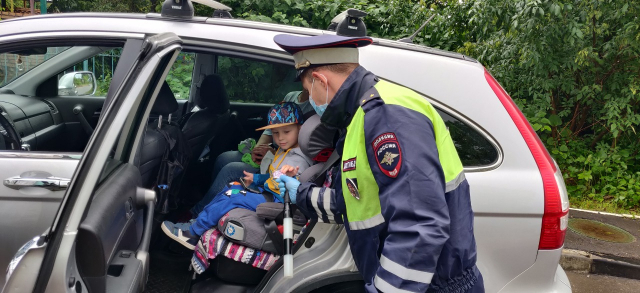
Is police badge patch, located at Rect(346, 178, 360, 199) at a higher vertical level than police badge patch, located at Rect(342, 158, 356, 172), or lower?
lower

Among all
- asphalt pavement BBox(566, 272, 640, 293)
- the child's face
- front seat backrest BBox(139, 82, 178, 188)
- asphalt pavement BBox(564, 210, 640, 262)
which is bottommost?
asphalt pavement BBox(566, 272, 640, 293)

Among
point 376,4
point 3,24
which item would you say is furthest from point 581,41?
point 3,24

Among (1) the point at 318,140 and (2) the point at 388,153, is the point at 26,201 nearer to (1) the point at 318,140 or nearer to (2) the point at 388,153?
(1) the point at 318,140

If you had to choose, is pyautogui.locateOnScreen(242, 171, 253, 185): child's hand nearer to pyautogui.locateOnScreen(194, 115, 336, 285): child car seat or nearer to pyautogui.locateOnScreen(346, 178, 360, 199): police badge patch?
pyautogui.locateOnScreen(194, 115, 336, 285): child car seat

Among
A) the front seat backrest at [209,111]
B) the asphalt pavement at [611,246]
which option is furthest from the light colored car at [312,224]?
the asphalt pavement at [611,246]

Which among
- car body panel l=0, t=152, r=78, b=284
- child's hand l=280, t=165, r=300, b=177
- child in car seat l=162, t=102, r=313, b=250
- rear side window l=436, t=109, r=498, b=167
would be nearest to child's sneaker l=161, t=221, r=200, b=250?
child in car seat l=162, t=102, r=313, b=250

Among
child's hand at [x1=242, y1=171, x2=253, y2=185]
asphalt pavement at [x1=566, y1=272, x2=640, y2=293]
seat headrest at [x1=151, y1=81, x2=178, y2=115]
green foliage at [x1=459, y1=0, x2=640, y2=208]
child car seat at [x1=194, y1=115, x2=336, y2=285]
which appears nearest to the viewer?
child car seat at [x1=194, y1=115, x2=336, y2=285]

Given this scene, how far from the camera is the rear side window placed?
2.25 meters

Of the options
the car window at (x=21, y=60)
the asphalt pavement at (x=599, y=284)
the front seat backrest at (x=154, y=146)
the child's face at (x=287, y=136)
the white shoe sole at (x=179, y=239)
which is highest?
the car window at (x=21, y=60)

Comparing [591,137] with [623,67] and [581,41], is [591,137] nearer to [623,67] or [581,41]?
[623,67]

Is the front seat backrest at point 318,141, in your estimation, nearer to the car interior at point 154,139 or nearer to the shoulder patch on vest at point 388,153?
the car interior at point 154,139

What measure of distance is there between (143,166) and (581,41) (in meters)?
4.90

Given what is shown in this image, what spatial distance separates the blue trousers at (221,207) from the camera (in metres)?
2.71

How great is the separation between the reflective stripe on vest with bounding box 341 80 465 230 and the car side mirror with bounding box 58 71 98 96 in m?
1.84
